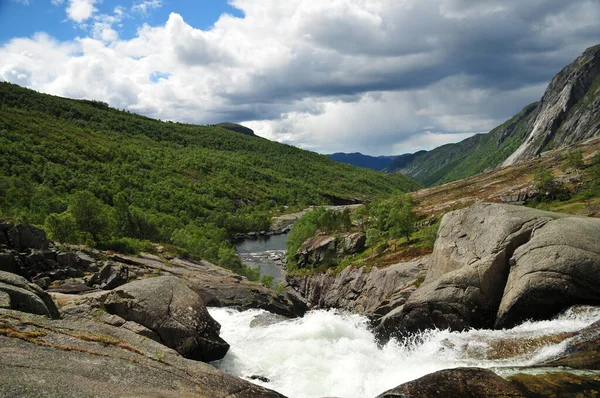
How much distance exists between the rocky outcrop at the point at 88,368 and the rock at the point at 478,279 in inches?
911

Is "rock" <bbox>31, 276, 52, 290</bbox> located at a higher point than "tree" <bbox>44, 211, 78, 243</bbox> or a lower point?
lower

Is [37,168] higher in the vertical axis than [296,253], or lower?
higher

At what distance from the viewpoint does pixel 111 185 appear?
552 feet

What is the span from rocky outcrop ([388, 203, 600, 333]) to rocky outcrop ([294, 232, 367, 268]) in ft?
146

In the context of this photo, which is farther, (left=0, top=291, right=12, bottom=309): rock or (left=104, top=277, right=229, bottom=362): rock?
(left=104, top=277, right=229, bottom=362): rock

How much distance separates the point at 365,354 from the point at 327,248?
61.2 meters

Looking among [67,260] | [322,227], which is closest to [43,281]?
[67,260]

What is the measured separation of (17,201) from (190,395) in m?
108

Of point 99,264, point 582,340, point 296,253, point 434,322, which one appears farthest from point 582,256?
point 296,253

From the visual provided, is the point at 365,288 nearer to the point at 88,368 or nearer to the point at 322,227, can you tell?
the point at 322,227

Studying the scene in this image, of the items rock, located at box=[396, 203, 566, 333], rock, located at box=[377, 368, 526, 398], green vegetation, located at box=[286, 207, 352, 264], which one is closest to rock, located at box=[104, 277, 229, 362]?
rock, located at box=[377, 368, 526, 398]

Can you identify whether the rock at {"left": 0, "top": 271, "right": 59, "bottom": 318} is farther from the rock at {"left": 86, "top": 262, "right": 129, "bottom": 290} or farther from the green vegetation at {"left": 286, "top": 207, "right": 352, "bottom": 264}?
the green vegetation at {"left": 286, "top": 207, "right": 352, "bottom": 264}

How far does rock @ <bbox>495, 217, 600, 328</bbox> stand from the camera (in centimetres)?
2900

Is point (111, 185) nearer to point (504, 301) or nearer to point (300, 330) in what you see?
point (300, 330)
